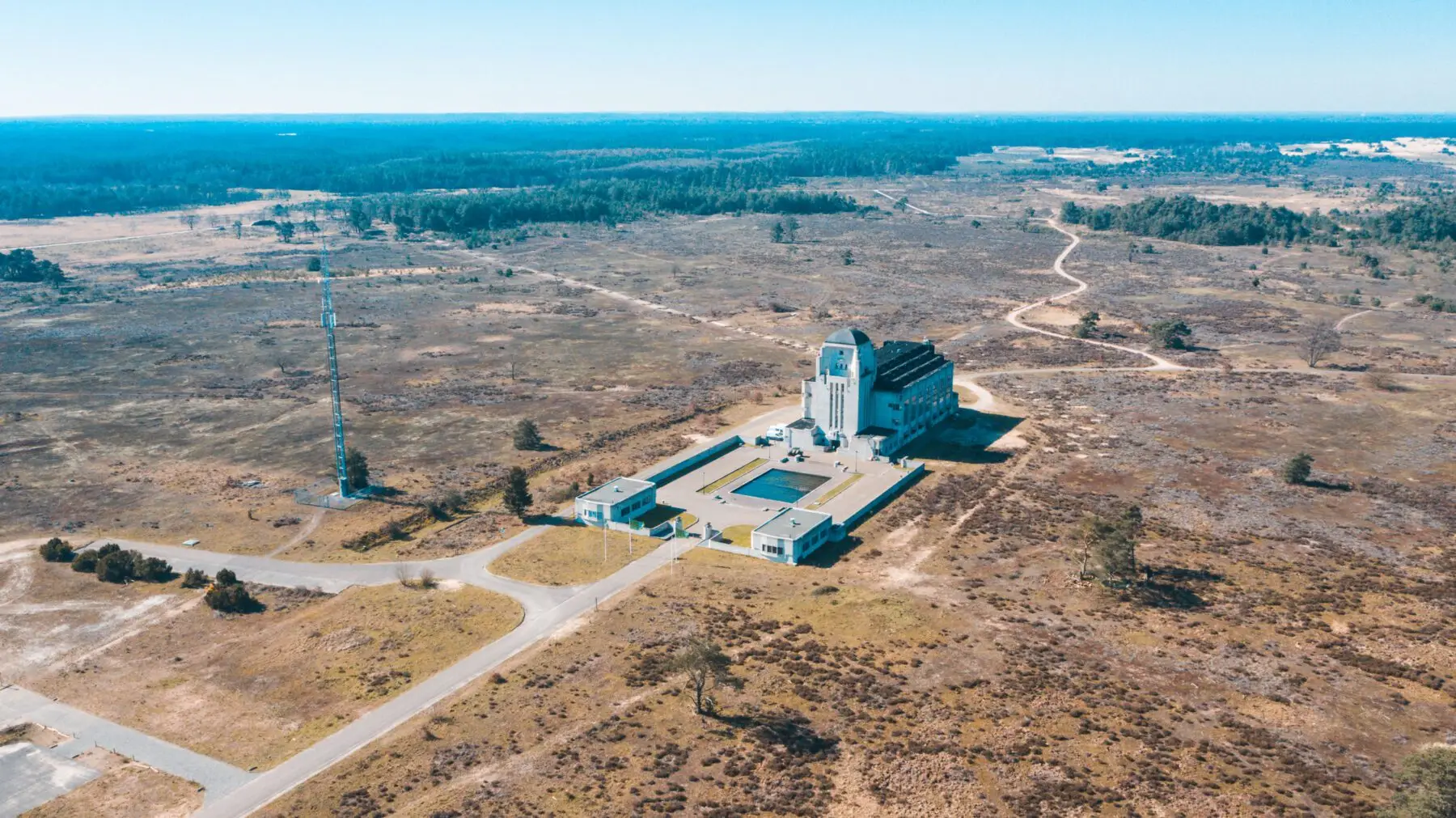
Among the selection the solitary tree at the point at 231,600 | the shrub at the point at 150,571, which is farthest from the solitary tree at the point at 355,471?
the solitary tree at the point at 231,600

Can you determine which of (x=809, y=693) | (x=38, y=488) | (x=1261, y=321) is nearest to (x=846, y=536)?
(x=809, y=693)

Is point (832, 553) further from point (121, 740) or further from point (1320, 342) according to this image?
point (1320, 342)

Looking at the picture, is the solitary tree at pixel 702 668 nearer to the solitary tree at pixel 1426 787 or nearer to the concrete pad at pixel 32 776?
the concrete pad at pixel 32 776

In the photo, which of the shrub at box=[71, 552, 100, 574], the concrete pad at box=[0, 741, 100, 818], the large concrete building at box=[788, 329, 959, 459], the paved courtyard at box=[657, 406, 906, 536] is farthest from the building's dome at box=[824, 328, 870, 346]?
the concrete pad at box=[0, 741, 100, 818]

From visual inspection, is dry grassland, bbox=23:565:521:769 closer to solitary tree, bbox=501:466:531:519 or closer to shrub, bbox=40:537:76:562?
solitary tree, bbox=501:466:531:519

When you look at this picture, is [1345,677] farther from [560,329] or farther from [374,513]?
[560,329]

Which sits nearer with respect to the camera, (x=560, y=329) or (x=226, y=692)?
(x=226, y=692)

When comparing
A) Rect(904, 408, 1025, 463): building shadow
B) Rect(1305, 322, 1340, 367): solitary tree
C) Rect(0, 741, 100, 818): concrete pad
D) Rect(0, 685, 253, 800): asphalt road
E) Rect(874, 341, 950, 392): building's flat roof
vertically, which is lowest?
Rect(0, 741, 100, 818): concrete pad
